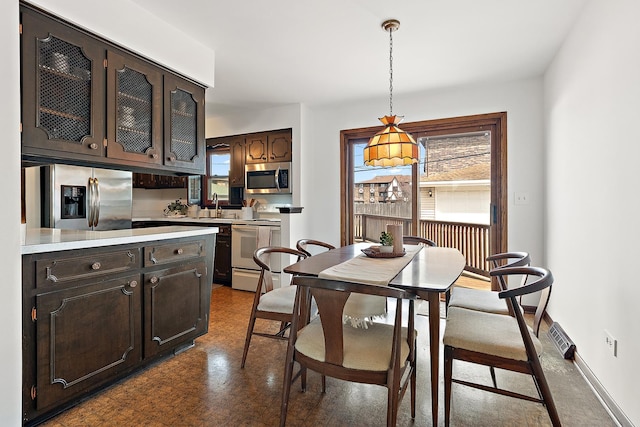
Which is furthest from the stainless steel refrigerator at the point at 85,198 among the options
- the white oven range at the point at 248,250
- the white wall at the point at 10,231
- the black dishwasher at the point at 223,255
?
the white wall at the point at 10,231

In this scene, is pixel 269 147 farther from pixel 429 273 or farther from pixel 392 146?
pixel 429 273

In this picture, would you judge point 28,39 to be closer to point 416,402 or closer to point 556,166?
point 416,402

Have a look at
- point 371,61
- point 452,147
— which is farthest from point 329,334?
point 452,147

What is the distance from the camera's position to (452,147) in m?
4.02

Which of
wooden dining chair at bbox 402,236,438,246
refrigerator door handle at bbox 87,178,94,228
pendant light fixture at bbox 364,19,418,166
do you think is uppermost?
pendant light fixture at bbox 364,19,418,166

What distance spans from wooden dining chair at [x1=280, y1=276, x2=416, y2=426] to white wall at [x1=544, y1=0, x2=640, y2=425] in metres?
1.20

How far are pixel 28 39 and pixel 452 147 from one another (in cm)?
391

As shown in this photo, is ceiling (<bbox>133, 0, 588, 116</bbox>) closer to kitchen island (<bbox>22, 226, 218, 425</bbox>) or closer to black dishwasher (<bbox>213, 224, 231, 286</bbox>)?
kitchen island (<bbox>22, 226, 218, 425</bbox>)

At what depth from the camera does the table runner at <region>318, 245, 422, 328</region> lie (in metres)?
1.66

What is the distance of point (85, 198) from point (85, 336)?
2.55 m

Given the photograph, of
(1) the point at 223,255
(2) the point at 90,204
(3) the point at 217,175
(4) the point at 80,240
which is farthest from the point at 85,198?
(4) the point at 80,240

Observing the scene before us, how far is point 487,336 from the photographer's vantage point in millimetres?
1639

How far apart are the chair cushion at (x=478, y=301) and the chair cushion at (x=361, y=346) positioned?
0.69 metres

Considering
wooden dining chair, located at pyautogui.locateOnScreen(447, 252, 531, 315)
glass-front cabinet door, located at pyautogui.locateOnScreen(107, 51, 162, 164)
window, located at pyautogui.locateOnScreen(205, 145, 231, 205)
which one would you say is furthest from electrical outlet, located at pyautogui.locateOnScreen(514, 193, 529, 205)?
window, located at pyautogui.locateOnScreen(205, 145, 231, 205)
